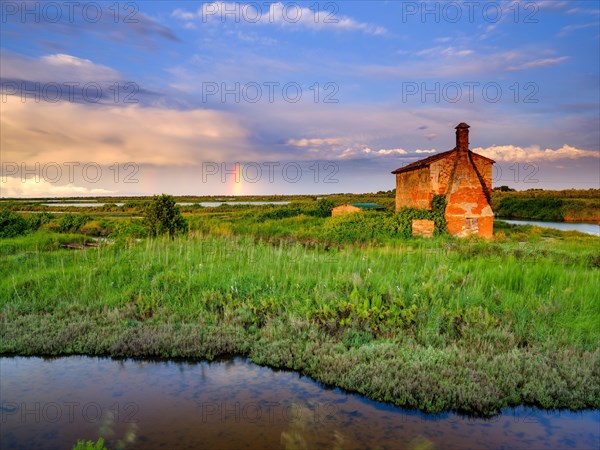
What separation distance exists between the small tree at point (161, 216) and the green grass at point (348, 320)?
25.5 ft

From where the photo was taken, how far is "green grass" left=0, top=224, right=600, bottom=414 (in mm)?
5984

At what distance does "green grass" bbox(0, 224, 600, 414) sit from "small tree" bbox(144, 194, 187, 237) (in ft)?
25.5

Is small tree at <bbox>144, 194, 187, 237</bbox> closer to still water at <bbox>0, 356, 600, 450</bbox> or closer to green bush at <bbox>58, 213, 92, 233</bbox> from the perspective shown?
still water at <bbox>0, 356, 600, 450</bbox>

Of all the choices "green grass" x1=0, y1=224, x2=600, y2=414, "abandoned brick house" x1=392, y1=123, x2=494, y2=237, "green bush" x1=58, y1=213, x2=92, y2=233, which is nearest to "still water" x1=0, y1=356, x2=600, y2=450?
"green grass" x1=0, y1=224, x2=600, y2=414

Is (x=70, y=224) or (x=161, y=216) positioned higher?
(x=161, y=216)

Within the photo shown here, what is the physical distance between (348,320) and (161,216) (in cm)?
1534

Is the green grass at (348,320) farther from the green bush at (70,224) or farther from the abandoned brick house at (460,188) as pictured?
the green bush at (70,224)

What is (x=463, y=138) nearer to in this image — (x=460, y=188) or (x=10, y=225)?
(x=460, y=188)

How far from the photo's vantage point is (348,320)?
307 inches

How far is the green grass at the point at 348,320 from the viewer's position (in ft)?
19.6

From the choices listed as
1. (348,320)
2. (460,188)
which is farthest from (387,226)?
(348,320)

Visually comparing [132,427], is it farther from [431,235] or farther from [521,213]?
[521,213]

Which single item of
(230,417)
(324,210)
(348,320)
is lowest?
(230,417)

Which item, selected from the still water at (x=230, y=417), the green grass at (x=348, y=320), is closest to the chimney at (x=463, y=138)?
the green grass at (x=348, y=320)
